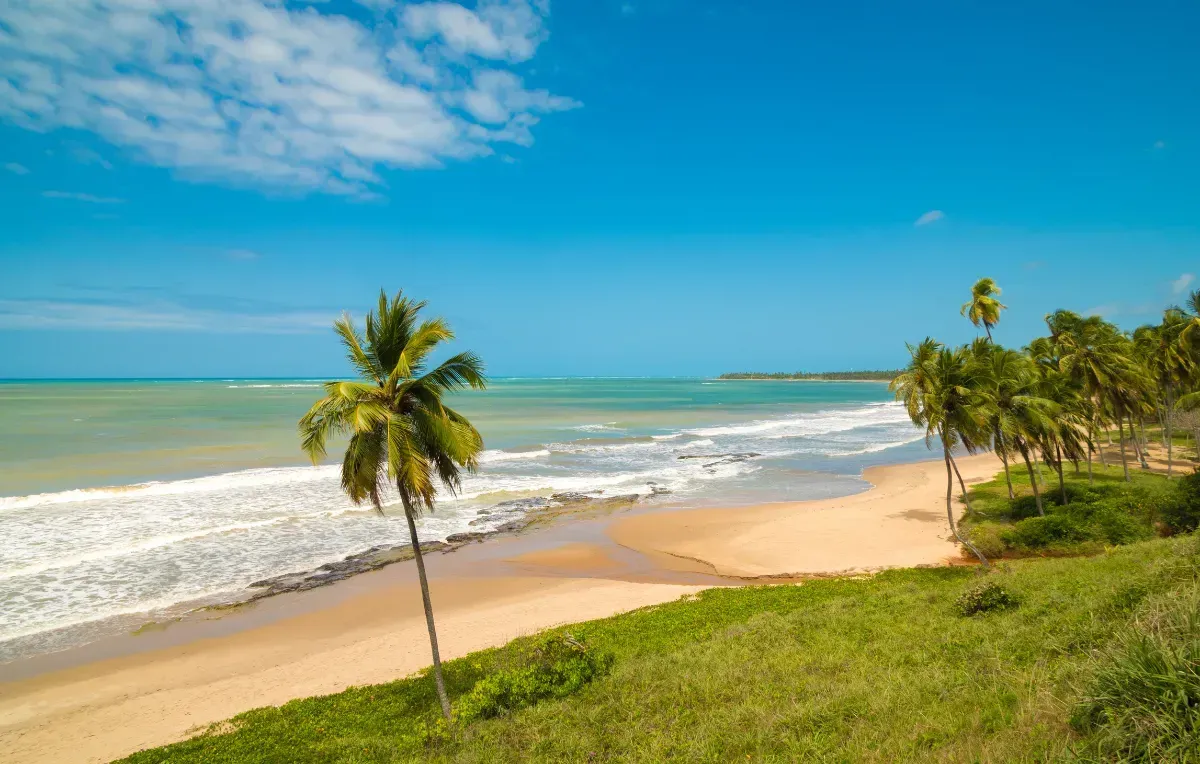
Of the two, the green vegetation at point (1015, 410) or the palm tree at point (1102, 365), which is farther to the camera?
the palm tree at point (1102, 365)

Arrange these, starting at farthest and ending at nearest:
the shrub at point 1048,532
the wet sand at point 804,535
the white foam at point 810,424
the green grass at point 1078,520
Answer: the white foam at point 810,424
the wet sand at point 804,535
the shrub at point 1048,532
the green grass at point 1078,520

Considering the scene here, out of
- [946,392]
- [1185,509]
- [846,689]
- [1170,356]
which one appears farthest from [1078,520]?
[1170,356]

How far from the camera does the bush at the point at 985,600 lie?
11.0 metres

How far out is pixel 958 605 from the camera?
451 inches

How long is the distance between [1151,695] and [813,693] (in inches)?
160

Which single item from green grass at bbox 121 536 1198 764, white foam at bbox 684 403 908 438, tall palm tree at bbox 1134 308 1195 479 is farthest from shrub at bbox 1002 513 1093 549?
white foam at bbox 684 403 908 438

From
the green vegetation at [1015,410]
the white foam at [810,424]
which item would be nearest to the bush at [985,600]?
the green vegetation at [1015,410]

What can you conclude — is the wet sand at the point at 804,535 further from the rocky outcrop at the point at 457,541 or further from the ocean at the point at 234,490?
the rocky outcrop at the point at 457,541

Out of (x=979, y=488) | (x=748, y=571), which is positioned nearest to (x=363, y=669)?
(x=748, y=571)

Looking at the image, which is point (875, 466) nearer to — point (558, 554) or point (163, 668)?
point (558, 554)

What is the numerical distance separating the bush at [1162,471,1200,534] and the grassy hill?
4.58 m

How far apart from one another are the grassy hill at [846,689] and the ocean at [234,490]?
11208mm

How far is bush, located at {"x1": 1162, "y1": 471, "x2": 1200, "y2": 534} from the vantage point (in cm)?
1678

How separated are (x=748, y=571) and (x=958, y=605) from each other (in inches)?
361
